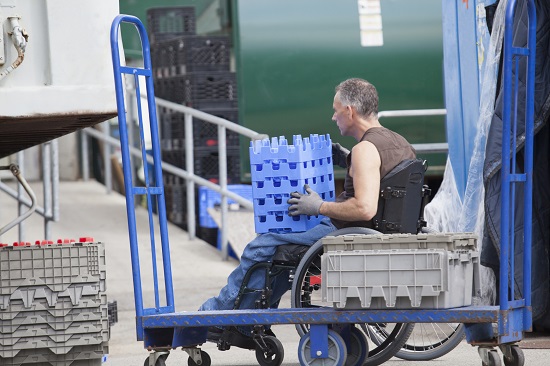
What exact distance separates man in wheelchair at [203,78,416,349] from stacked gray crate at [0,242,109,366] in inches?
24.5

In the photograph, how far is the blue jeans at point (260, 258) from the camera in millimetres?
6281

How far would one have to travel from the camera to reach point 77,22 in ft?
18.3

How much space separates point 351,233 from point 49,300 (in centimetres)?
165

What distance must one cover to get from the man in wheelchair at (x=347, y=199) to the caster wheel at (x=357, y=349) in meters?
0.54

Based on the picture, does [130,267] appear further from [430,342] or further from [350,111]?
[350,111]

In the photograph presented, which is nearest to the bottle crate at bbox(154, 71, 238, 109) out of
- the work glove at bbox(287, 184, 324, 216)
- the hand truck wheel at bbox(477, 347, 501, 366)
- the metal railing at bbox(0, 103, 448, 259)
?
the metal railing at bbox(0, 103, 448, 259)

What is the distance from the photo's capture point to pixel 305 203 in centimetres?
617

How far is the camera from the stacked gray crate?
6340mm

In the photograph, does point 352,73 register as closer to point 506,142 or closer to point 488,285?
point 488,285

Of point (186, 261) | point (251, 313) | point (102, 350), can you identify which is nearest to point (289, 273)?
point (251, 313)

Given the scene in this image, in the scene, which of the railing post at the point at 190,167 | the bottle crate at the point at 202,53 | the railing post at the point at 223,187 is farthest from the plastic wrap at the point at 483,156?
the bottle crate at the point at 202,53

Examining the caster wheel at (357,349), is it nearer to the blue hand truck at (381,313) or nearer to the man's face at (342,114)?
the blue hand truck at (381,313)

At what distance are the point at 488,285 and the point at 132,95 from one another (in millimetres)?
7486

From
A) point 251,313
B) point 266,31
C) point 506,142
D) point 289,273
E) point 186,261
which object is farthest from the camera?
point 266,31
